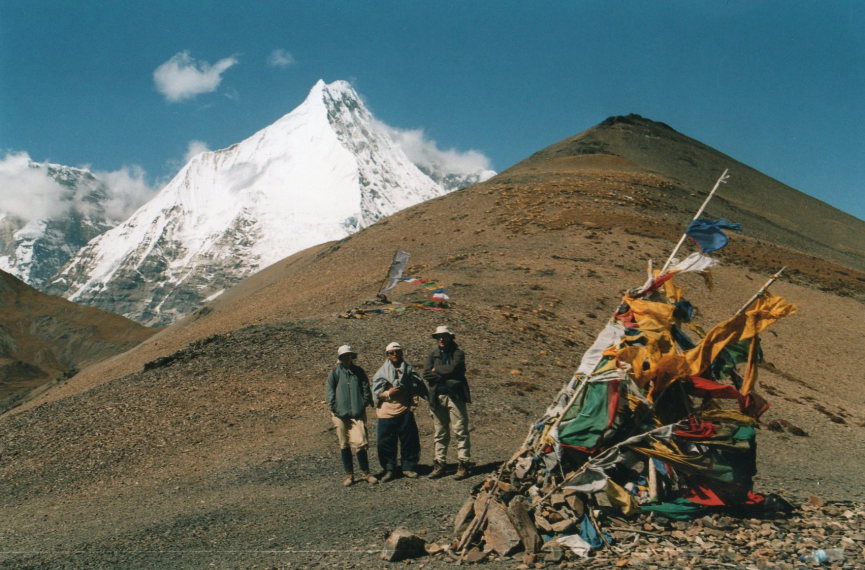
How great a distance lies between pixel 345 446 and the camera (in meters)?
8.92

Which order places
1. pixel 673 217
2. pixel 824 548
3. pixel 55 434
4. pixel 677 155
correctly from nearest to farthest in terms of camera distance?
pixel 824 548, pixel 55 434, pixel 673 217, pixel 677 155

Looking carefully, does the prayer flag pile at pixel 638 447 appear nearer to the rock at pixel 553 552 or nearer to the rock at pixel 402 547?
the rock at pixel 553 552

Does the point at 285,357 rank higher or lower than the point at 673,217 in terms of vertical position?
lower

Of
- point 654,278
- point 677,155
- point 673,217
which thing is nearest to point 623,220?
point 673,217

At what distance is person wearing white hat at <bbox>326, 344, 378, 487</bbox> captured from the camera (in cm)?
880

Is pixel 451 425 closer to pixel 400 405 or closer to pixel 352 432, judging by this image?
pixel 400 405

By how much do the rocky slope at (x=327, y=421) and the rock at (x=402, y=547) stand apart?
0.54 ft

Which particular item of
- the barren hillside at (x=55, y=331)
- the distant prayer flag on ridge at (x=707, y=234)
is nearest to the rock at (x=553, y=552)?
the distant prayer flag on ridge at (x=707, y=234)

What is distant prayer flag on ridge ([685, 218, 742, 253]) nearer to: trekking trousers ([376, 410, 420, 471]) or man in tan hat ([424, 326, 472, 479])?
man in tan hat ([424, 326, 472, 479])

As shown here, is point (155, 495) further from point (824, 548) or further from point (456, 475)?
point (824, 548)

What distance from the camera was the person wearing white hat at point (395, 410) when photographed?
874cm

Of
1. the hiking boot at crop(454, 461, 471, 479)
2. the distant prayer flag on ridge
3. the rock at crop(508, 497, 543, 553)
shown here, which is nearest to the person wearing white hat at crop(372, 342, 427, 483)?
the hiking boot at crop(454, 461, 471, 479)

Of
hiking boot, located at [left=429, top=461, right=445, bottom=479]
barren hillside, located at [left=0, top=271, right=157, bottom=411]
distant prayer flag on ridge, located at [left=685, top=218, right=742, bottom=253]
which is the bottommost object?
hiking boot, located at [left=429, top=461, right=445, bottom=479]

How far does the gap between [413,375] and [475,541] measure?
2.87 meters
